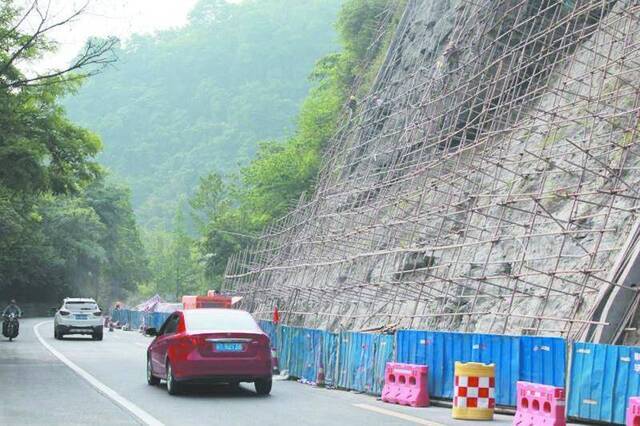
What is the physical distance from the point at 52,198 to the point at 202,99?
104m

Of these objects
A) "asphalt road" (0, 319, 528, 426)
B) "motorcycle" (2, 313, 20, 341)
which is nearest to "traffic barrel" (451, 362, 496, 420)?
"asphalt road" (0, 319, 528, 426)

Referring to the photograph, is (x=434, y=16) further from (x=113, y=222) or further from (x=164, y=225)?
(x=164, y=225)

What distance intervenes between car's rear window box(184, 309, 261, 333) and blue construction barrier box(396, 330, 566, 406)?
9.46 ft

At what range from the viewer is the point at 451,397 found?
17344 mm

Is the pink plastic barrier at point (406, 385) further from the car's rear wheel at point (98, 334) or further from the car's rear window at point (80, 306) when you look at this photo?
the car's rear wheel at point (98, 334)

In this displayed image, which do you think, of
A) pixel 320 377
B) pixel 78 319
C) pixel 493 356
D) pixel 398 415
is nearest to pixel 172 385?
pixel 398 415

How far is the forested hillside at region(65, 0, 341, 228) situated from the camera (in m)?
155

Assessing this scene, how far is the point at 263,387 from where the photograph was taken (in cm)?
1800

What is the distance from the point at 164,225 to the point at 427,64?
11722 centimetres

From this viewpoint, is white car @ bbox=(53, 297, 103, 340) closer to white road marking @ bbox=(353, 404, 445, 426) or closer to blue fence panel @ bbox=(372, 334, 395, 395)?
blue fence panel @ bbox=(372, 334, 395, 395)

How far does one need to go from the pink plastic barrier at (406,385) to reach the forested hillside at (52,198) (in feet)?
38.2

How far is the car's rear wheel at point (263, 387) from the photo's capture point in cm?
1789

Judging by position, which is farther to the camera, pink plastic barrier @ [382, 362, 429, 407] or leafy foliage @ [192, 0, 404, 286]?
leafy foliage @ [192, 0, 404, 286]

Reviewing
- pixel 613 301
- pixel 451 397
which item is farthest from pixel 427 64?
pixel 451 397
